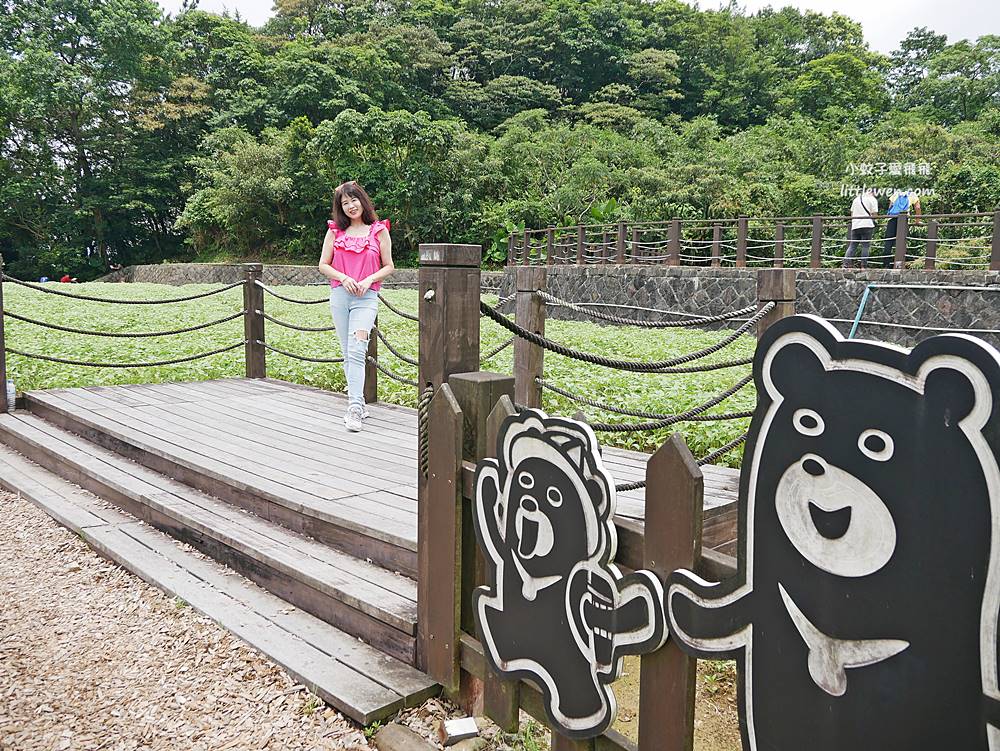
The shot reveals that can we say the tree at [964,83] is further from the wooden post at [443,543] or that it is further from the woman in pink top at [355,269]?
the wooden post at [443,543]

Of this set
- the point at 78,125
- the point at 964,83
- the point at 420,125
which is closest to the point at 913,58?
the point at 964,83

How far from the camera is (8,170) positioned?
2762 cm

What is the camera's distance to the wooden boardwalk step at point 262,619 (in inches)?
92.8

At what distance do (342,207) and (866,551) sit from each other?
3.83 meters

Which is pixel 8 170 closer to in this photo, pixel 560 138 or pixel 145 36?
pixel 145 36

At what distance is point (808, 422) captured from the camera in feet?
4.20

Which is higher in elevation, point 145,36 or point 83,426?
point 145,36

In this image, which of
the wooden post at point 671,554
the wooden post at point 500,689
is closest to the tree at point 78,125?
the wooden post at point 500,689

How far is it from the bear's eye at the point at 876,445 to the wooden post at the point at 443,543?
1.20m

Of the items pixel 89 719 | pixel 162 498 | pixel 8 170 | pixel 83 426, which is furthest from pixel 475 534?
pixel 8 170

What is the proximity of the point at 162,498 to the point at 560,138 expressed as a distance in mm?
25388

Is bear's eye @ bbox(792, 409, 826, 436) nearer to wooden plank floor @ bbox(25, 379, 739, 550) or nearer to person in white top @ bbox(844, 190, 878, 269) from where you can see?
wooden plank floor @ bbox(25, 379, 739, 550)

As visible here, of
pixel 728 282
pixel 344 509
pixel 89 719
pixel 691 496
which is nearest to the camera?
pixel 691 496

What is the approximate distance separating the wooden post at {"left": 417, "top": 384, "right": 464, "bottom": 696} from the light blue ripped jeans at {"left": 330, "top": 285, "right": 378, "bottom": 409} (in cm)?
237
